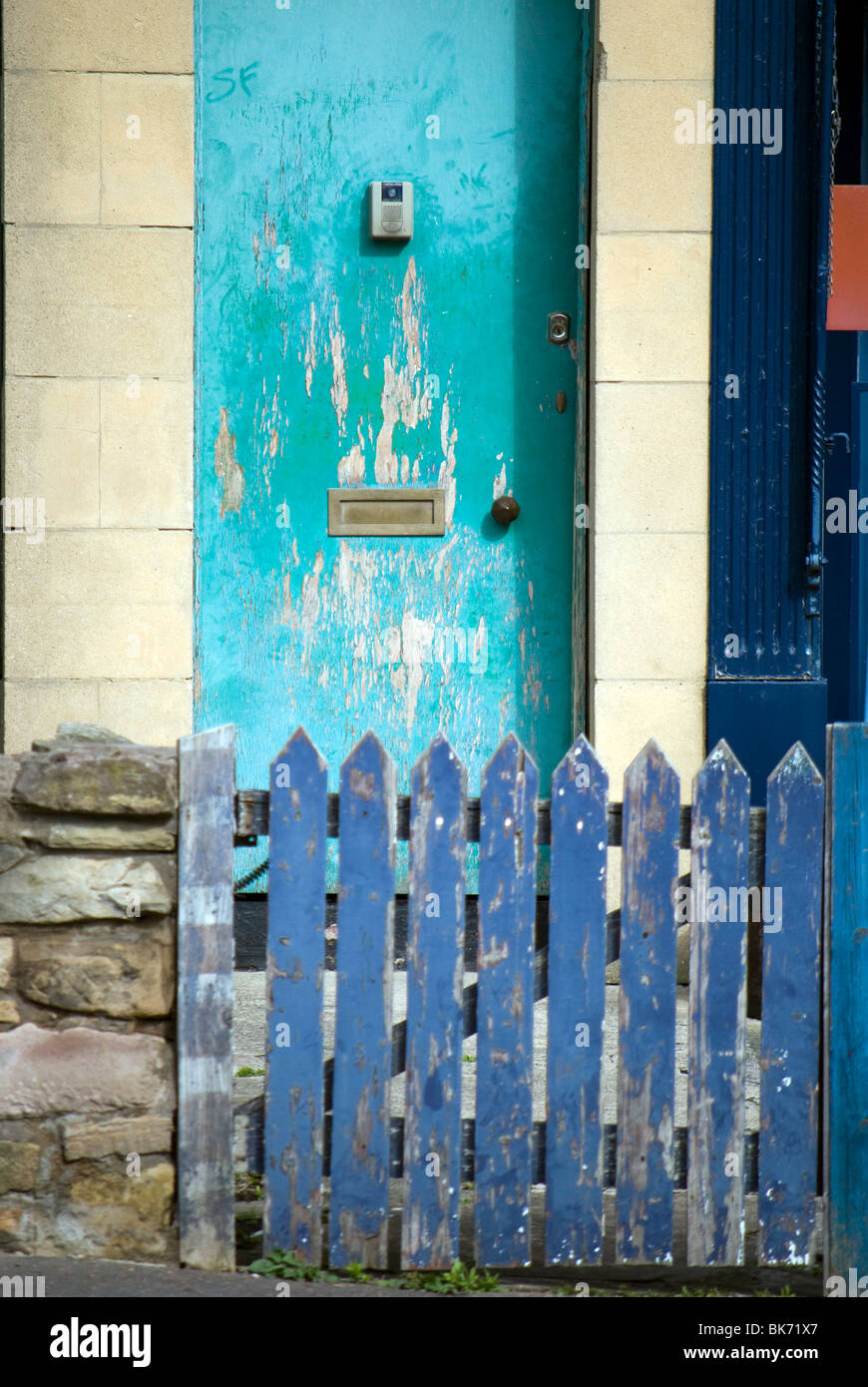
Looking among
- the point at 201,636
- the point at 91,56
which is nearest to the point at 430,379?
the point at 201,636

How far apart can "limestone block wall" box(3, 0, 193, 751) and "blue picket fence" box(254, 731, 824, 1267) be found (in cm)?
239

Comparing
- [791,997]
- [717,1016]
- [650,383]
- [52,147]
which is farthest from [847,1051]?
[52,147]

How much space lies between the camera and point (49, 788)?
2.87 meters

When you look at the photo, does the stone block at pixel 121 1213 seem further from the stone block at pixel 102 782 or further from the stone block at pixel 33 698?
the stone block at pixel 33 698

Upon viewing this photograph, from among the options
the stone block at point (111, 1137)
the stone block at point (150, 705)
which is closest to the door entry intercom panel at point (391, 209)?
the stone block at point (150, 705)

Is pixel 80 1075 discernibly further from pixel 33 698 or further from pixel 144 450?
pixel 144 450

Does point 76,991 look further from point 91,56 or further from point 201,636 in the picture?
point 91,56

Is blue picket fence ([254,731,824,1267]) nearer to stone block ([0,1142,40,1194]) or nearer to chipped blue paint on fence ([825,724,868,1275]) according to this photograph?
chipped blue paint on fence ([825,724,868,1275])

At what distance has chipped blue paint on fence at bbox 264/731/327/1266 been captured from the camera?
2867 mm

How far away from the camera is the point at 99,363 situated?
5.04 meters

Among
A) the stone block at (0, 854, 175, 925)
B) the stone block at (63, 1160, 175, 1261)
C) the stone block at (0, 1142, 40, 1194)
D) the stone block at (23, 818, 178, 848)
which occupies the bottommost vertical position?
the stone block at (63, 1160, 175, 1261)

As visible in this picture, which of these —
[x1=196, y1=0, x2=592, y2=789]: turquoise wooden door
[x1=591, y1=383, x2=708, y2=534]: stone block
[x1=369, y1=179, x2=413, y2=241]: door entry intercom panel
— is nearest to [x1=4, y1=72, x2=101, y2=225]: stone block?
[x1=196, y1=0, x2=592, y2=789]: turquoise wooden door

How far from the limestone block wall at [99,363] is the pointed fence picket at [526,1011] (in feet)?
7.81

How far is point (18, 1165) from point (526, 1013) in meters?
1.09
